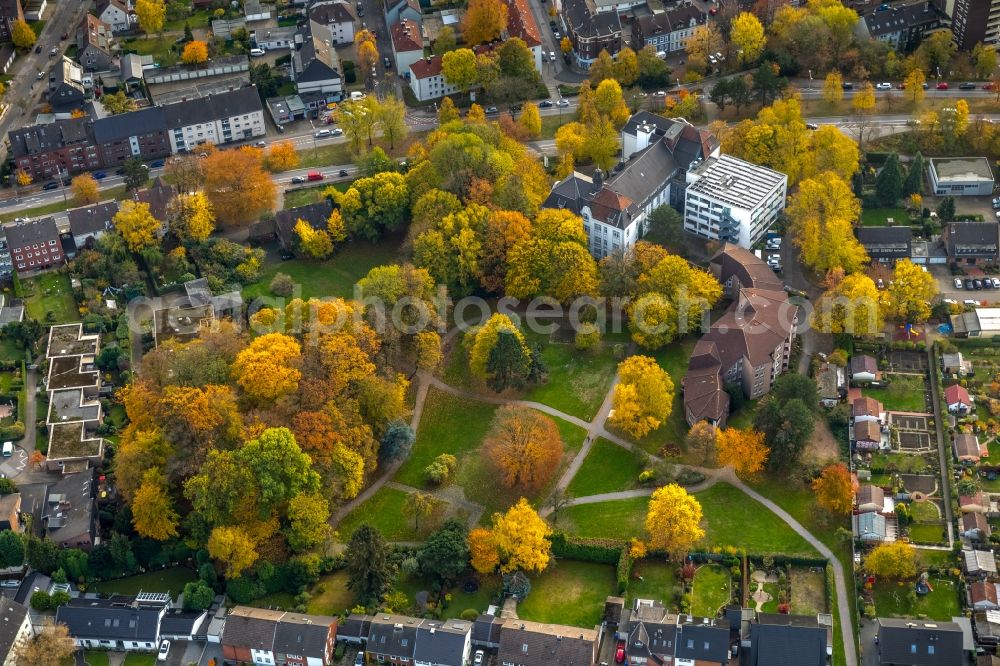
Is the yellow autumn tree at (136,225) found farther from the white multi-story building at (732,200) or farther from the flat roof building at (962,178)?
the flat roof building at (962,178)

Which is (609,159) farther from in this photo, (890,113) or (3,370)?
(3,370)

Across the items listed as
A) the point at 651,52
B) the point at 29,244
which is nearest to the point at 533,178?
the point at 651,52

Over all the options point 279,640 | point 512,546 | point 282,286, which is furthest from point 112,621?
point 282,286

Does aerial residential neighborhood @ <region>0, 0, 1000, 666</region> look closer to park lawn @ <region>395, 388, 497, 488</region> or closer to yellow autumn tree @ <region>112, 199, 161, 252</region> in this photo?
park lawn @ <region>395, 388, 497, 488</region>

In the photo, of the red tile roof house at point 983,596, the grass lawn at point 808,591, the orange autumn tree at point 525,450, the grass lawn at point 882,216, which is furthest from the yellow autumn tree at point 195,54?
the red tile roof house at point 983,596

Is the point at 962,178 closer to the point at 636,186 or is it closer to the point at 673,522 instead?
the point at 636,186

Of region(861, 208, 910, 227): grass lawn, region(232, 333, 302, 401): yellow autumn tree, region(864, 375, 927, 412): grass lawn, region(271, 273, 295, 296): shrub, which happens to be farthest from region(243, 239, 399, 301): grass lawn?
region(864, 375, 927, 412): grass lawn
